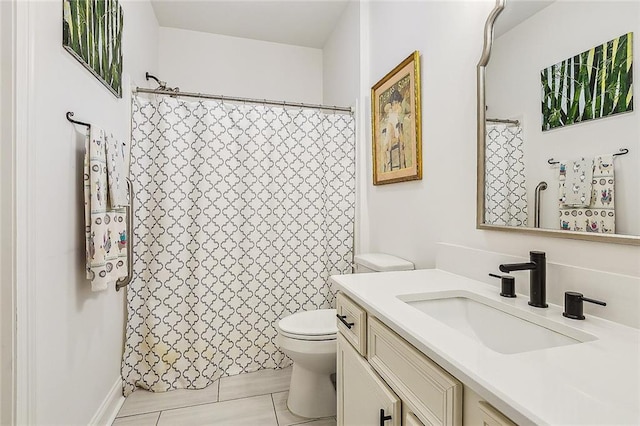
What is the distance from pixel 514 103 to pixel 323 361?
1.40 m

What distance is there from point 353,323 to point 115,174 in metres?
1.23

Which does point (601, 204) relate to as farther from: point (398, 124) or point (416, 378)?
point (398, 124)

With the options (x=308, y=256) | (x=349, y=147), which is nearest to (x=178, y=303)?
(x=308, y=256)

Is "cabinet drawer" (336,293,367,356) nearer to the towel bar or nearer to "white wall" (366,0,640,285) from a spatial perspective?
"white wall" (366,0,640,285)

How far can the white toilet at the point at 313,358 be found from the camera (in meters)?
1.59

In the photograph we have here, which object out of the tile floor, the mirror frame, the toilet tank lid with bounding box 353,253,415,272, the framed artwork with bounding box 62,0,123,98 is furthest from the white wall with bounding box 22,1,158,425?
the mirror frame

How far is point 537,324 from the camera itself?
0.85m

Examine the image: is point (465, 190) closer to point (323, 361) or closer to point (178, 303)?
point (323, 361)

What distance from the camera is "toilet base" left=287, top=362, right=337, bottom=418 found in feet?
5.44

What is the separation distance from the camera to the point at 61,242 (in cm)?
118

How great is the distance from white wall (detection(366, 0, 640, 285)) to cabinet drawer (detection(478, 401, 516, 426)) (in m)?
0.58

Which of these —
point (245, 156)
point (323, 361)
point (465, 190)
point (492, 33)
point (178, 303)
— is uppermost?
point (492, 33)

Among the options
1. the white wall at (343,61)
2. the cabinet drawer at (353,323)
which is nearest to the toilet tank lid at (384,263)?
the cabinet drawer at (353,323)

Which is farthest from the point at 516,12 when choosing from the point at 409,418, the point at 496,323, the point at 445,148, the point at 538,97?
the point at 409,418
